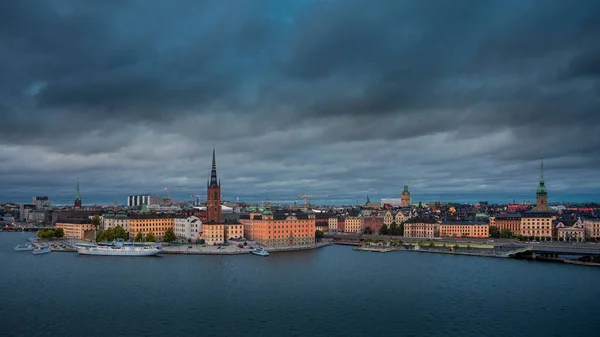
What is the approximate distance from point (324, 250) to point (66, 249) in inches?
1136

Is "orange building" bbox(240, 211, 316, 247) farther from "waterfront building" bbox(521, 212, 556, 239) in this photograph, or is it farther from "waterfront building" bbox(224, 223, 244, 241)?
"waterfront building" bbox(521, 212, 556, 239)

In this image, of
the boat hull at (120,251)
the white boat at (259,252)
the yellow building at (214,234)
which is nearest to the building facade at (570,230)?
the white boat at (259,252)

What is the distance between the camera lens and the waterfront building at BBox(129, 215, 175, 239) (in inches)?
2749

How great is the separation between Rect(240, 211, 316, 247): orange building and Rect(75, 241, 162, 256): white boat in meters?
12.4

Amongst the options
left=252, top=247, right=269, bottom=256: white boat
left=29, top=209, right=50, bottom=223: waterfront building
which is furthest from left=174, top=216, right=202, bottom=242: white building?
left=29, top=209, right=50, bottom=223: waterfront building

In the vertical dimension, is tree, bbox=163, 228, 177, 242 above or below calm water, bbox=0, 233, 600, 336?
above

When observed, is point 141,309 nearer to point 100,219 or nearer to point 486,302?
point 486,302

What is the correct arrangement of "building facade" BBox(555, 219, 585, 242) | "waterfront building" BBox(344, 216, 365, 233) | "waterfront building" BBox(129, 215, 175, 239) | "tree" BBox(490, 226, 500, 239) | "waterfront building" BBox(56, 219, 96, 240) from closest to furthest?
"waterfront building" BBox(129, 215, 175, 239), "building facade" BBox(555, 219, 585, 242), "waterfront building" BBox(56, 219, 96, 240), "tree" BBox(490, 226, 500, 239), "waterfront building" BBox(344, 216, 365, 233)

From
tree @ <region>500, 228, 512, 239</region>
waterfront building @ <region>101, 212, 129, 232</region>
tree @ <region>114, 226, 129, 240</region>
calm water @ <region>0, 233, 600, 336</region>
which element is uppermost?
waterfront building @ <region>101, 212, 129, 232</region>

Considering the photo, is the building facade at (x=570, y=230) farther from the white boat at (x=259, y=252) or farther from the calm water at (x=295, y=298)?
the white boat at (x=259, y=252)

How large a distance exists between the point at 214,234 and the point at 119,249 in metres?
11.5

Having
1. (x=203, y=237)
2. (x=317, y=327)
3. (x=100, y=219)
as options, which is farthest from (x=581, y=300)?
(x=100, y=219)

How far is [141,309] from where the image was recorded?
29.0 m

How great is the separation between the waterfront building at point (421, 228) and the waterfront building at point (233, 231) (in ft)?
84.8
